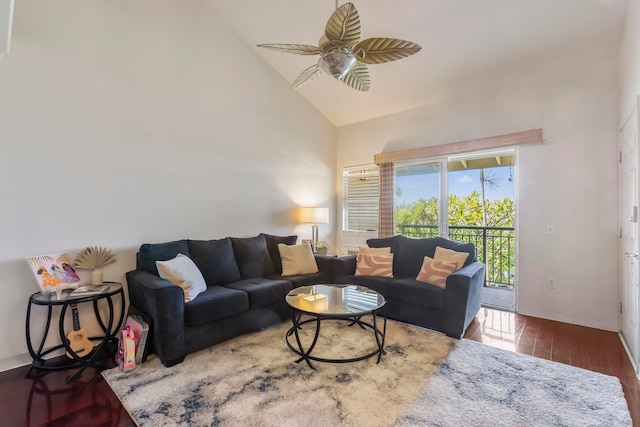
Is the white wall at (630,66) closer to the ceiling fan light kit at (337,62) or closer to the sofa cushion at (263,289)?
the ceiling fan light kit at (337,62)

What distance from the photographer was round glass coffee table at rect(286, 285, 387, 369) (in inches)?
92.5

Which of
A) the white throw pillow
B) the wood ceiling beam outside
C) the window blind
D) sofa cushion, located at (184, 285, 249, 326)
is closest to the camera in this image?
sofa cushion, located at (184, 285, 249, 326)

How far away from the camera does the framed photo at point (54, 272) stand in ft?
7.77

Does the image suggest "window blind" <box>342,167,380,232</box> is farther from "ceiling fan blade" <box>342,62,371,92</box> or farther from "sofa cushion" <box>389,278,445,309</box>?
"ceiling fan blade" <box>342,62,371,92</box>

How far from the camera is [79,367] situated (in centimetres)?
239

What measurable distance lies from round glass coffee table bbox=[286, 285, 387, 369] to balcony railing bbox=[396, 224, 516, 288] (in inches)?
88.8

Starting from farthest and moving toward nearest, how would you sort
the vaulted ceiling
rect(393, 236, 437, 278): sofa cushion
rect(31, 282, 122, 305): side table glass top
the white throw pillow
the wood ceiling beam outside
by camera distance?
1. rect(393, 236, 437, 278): sofa cushion
2. the wood ceiling beam outside
3. the vaulted ceiling
4. the white throw pillow
5. rect(31, 282, 122, 305): side table glass top

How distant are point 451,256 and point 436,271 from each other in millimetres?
279

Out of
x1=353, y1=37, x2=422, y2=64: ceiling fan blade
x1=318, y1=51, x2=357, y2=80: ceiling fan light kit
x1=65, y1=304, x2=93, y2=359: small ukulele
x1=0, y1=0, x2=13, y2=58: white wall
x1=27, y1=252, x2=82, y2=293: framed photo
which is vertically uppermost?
x1=0, y1=0, x2=13, y2=58: white wall

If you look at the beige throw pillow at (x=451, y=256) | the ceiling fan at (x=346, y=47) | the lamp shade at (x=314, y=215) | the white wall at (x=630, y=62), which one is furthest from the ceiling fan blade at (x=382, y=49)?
the lamp shade at (x=314, y=215)

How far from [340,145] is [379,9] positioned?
8.69 ft

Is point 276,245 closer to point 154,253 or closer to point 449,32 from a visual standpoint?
point 154,253

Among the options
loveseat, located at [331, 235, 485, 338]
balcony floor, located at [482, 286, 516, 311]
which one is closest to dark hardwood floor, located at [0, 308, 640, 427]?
loveseat, located at [331, 235, 485, 338]

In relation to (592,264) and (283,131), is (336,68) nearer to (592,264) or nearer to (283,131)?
(283,131)
